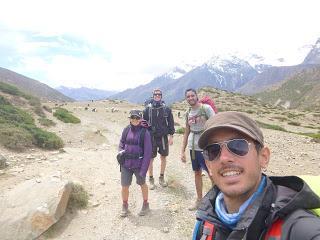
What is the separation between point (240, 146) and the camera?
2.62m

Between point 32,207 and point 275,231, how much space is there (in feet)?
23.4

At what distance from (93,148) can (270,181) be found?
15.7 meters

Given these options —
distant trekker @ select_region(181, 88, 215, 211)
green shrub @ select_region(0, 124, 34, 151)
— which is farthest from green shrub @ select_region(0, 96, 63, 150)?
distant trekker @ select_region(181, 88, 215, 211)

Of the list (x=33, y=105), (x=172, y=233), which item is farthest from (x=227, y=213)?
(x=33, y=105)

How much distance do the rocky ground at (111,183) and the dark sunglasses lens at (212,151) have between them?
18.3ft

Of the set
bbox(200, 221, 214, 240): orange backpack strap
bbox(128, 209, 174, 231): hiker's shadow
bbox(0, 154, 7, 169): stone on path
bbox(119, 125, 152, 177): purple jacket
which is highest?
bbox(200, 221, 214, 240): orange backpack strap

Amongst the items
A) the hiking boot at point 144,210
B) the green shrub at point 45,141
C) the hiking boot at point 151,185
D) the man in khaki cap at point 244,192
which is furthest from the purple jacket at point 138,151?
the green shrub at point 45,141

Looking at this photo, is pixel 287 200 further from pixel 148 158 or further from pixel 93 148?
pixel 93 148

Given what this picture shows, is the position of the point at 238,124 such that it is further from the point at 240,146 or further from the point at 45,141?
the point at 45,141

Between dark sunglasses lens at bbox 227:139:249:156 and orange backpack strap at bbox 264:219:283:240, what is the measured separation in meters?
0.61

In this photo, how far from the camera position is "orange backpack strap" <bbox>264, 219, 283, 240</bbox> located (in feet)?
6.77

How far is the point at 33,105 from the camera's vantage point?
1119 inches

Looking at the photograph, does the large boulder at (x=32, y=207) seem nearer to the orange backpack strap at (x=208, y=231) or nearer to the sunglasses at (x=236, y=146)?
the orange backpack strap at (x=208, y=231)

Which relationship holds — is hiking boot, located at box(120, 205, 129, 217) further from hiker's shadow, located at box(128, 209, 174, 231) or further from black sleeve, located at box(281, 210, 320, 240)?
black sleeve, located at box(281, 210, 320, 240)
